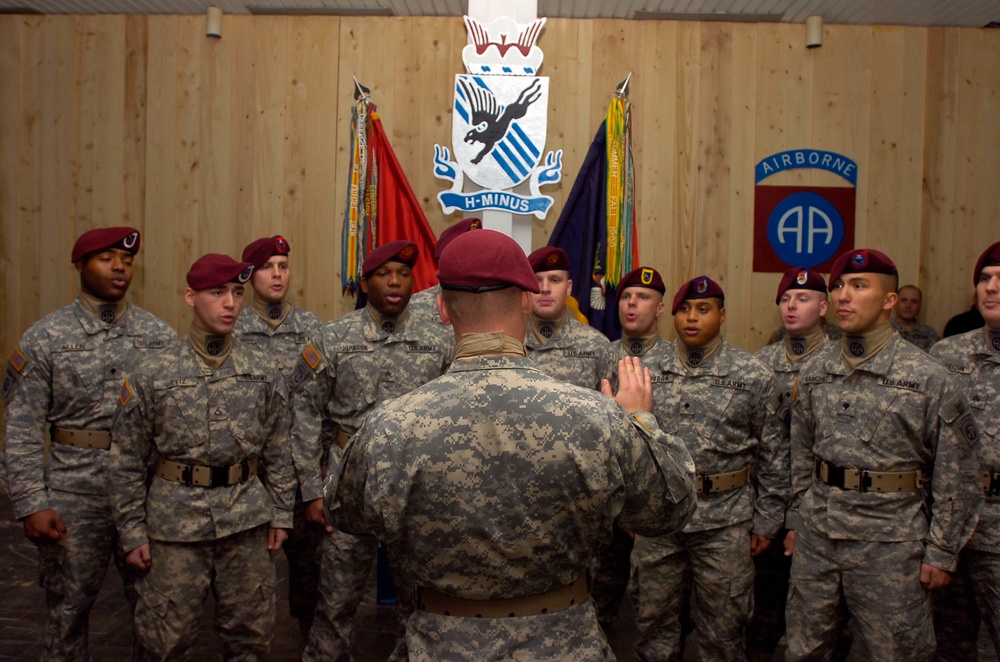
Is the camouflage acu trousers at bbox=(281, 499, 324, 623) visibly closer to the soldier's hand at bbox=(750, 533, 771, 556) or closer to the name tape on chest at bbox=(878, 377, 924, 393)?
the soldier's hand at bbox=(750, 533, 771, 556)

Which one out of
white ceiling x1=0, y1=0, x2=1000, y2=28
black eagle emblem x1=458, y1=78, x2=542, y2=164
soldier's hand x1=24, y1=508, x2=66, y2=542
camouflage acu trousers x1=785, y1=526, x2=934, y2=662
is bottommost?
camouflage acu trousers x1=785, y1=526, x2=934, y2=662

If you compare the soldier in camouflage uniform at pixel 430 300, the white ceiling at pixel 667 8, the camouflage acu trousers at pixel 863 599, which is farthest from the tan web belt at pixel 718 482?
the white ceiling at pixel 667 8

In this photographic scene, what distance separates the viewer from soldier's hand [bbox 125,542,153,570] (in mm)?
2898

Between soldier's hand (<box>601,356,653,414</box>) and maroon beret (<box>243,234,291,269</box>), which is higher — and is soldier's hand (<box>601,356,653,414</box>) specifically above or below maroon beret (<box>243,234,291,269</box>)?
below

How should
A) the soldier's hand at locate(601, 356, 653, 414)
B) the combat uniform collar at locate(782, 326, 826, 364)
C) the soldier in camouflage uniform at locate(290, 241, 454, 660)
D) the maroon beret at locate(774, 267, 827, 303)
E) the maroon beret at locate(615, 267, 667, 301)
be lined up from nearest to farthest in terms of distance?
1. the soldier's hand at locate(601, 356, 653, 414)
2. the soldier in camouflage uniform at locate(290, 241, 454, 660)
3. the maroon beret at locate(615, 267, 667, 301)
4. the combat uniform collar at locate(782, 326, 826, 364)
5. the maroon beret at locate(774, 267, 827, 303)

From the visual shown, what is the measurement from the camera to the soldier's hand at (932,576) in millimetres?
2900

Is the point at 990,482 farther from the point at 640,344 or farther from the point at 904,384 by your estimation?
the point at 640,344

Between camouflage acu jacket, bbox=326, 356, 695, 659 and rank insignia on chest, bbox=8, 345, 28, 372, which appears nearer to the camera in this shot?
camouflage acu jacket, bbox=326, 356, 695, 659

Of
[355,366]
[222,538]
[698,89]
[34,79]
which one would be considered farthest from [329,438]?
[34,79]

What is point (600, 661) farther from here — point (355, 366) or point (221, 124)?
point (221, 124)

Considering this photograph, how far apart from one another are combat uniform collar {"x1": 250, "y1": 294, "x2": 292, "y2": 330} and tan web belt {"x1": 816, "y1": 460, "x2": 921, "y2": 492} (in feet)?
10.4

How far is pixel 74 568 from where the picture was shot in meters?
3.30

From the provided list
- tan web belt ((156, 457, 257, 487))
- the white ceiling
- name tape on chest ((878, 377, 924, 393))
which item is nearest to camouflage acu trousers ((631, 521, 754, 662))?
name tape on chest ((878, 377, 924, 393))

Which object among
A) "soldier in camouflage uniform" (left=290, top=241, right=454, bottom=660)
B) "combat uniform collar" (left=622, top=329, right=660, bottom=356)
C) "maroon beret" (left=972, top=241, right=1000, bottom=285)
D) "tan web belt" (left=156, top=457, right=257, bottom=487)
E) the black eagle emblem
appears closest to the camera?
"tan web belt" (left=156, top=457, right=257, bottom=487)
